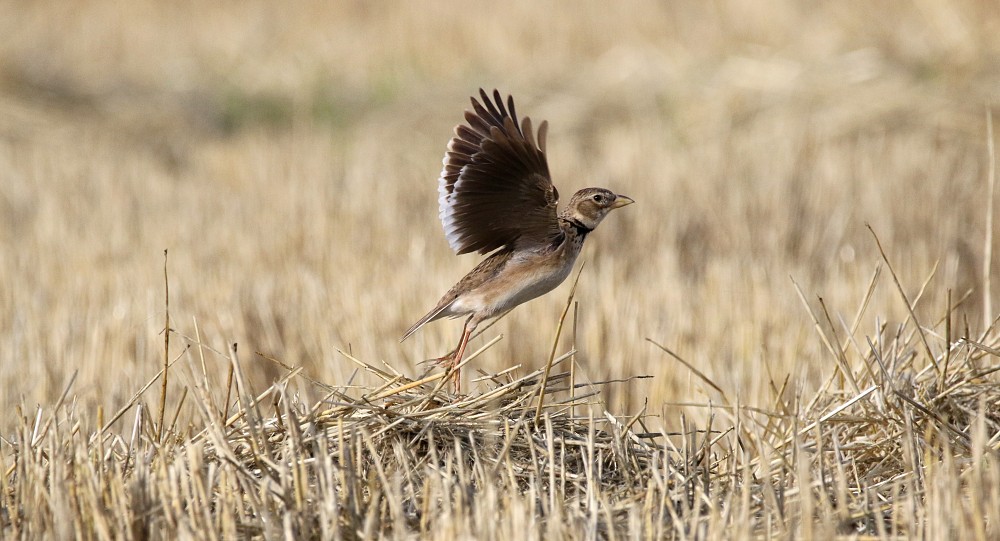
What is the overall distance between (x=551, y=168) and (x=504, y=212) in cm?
559

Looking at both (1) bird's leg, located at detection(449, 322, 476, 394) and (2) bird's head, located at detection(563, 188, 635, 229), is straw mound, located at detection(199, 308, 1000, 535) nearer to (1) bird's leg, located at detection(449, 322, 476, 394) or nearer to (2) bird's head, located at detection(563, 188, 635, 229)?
(1) bird's leg, located at detection(449, 322, 476, 394)

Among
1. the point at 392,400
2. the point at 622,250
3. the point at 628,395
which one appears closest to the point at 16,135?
the point at 622,250

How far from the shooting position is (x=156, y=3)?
60.4ft

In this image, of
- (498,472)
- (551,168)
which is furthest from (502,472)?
(551,168)

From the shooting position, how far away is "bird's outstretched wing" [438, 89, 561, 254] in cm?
307

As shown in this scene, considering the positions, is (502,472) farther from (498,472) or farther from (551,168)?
(551,168)

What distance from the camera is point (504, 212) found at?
3176 millimetres

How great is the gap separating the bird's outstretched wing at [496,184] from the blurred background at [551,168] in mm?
647

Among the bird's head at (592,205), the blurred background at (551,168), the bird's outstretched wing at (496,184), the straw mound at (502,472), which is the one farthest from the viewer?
the blurred background at (551,168)

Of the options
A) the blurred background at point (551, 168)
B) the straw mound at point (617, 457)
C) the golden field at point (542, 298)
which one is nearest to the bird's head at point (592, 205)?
the golden field at point (542, 298)

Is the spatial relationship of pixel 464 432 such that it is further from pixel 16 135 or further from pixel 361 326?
pixel 16 135

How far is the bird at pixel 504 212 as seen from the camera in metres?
3.08

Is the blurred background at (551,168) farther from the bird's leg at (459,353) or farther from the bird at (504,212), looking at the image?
the bird at (504,212)

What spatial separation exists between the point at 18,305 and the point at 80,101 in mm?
6548
